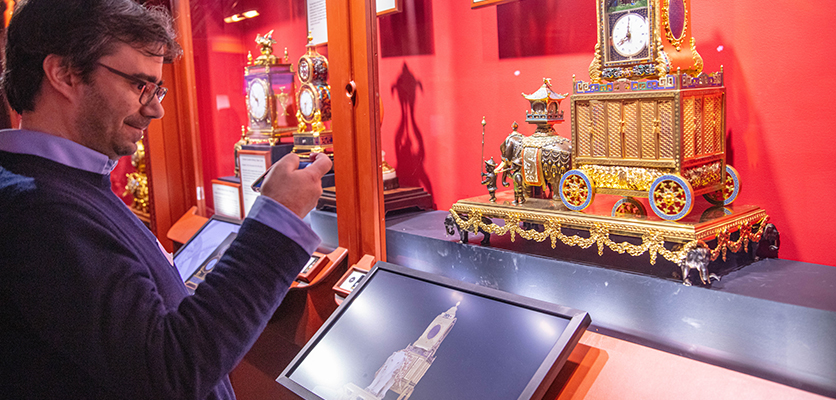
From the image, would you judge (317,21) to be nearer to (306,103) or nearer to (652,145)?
(306,103)

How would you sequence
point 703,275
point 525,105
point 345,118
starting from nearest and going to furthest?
point 703,275
point 525,105
point 345,118

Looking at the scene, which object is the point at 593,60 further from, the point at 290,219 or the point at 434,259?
the point at 290,219

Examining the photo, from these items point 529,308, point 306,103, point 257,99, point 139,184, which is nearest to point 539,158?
point 529,308

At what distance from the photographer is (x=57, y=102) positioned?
2.87 feet

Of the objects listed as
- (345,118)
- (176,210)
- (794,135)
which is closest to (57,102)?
(345,118)

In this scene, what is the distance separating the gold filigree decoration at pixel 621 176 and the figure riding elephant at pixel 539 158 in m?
0.07

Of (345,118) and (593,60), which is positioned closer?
(593,60)

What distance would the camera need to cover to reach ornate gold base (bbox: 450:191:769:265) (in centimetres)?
139

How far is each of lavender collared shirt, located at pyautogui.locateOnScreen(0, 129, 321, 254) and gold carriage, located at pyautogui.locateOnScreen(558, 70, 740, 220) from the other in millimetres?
958

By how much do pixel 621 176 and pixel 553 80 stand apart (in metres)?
0.39

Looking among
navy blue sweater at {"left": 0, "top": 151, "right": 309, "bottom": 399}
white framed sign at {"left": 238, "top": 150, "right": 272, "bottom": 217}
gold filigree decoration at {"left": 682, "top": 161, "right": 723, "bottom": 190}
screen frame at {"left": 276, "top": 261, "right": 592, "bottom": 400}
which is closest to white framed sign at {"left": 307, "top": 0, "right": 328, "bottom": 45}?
white framed sign at {"left": 238, "top": 150, "right": 272, "bottom": 217}

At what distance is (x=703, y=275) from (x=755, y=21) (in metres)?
0.65

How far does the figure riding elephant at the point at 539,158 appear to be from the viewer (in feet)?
5.56

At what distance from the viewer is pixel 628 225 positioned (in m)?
1.49
